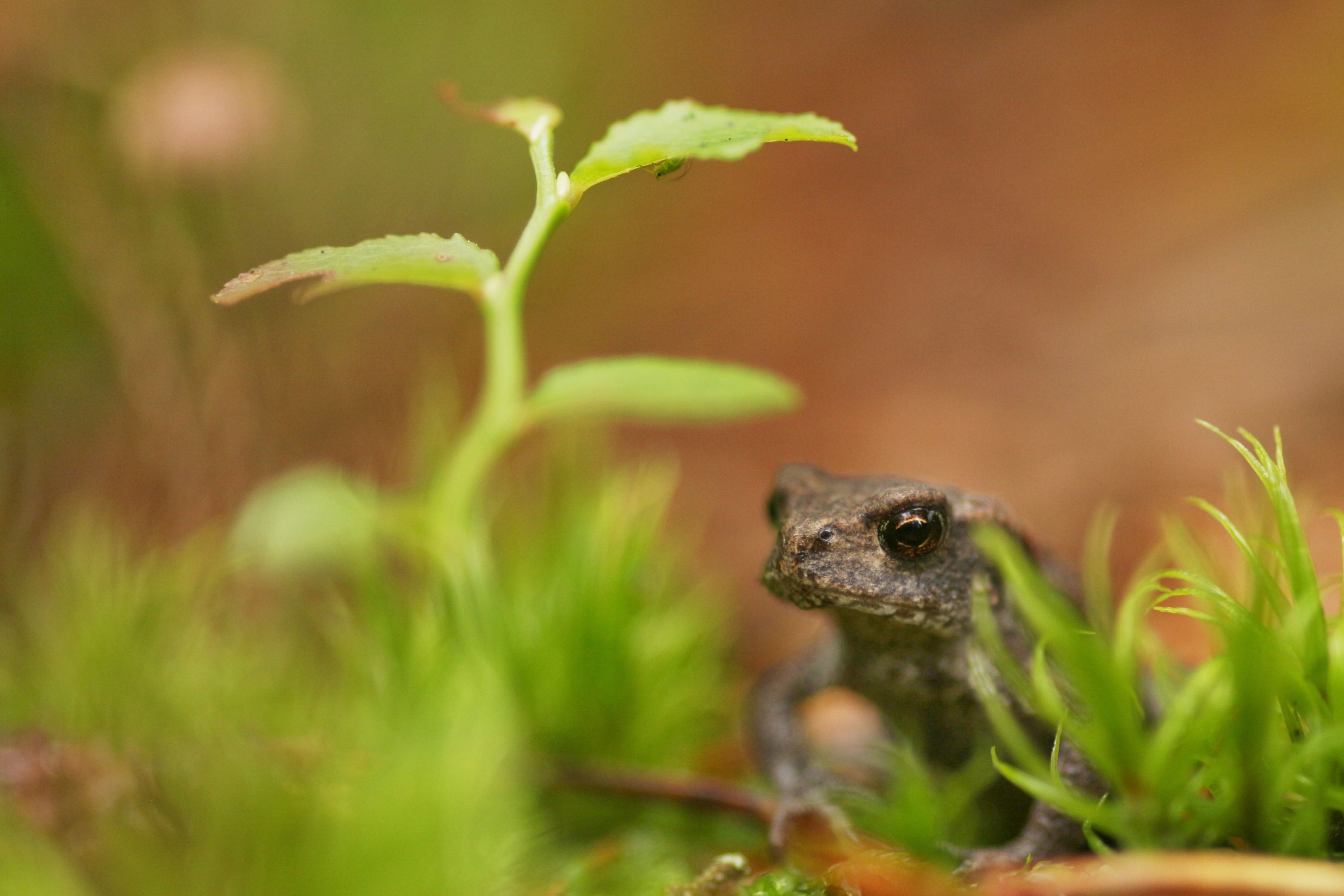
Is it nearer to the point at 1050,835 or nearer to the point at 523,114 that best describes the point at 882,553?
the point at 1050,835

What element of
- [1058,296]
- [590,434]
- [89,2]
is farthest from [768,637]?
[89,2]

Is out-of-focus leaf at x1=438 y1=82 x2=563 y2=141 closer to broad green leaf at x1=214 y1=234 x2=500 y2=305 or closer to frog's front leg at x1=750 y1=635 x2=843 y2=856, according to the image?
broad green leaf at x1=214 y1=234 x2=500 y2=305

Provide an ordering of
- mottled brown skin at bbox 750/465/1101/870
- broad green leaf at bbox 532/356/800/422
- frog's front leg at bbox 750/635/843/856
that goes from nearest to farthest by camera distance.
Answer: mottled brown skin at bbox 750/465/1101/870, broad green leaf at bbox 532/356/800/422, frog's front leg at bbox 750/635/843/856

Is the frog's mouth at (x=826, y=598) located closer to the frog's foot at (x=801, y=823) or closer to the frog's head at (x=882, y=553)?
the frog's head at (x=882, y=553)

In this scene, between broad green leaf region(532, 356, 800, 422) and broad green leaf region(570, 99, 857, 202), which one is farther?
broad green leaf region(532, 356, 800, 422)

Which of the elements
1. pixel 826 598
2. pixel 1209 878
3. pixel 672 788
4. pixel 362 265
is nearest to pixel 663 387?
pixel 826 598

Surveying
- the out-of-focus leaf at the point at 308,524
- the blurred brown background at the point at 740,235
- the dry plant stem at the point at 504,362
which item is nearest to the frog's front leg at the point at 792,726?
the dry plant stem at the point at 504,362

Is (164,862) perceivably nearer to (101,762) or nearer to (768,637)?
(101,762)

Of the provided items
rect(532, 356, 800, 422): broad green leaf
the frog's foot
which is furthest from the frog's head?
the frog's foot
